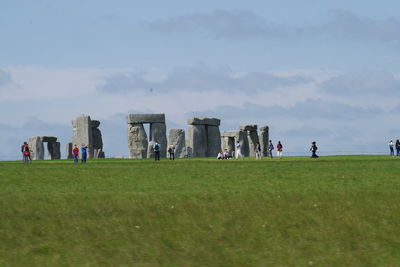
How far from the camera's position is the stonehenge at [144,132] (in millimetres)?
58588

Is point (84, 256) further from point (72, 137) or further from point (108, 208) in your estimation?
point (72, 137)

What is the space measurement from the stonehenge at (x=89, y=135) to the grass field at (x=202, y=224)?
34677 mm

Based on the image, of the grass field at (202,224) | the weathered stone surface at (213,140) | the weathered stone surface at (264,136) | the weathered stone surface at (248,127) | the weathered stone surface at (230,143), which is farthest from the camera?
the weathered stone surface at (230,143)

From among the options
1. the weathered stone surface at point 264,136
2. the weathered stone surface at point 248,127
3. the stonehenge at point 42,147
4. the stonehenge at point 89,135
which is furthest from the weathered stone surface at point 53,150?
the weathered stone surface at point 264,136

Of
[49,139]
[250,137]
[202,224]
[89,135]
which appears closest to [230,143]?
[250,137]

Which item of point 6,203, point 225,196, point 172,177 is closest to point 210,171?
point 172,177

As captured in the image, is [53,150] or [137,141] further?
[53,150]

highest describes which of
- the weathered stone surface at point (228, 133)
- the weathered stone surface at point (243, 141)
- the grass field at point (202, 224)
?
the weathered stone surface at point (228, 133)

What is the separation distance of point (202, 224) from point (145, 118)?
1575 inches

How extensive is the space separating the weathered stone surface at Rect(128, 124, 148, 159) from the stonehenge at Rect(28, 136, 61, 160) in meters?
6.69

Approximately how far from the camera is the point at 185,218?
63.8ft

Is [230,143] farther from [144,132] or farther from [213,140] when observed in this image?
→ [144,132]

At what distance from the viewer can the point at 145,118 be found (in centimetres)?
5888

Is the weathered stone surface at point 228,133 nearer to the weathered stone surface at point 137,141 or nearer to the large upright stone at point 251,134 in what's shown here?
the large upright stone at point 251,134
